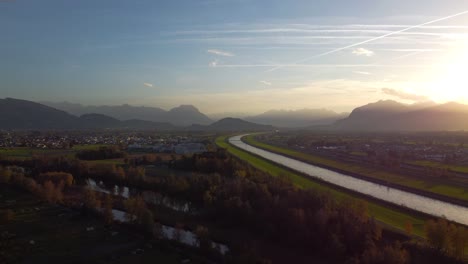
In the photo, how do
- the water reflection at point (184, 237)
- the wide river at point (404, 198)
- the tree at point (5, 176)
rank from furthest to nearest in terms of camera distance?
the tree at point (5, 176) < the wide river at point (404, 198) < the water reflection at point (184, 237)

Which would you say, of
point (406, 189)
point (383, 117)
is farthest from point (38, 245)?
point (383, 117)

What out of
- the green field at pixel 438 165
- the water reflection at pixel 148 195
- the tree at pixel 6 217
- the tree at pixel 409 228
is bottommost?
the water reflection at pixel 148 195

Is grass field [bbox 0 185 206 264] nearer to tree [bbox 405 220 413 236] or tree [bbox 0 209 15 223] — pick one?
tree [bbox 0 209 15 223]

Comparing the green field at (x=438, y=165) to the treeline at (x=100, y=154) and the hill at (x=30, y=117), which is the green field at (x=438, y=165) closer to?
the treeline at (x=100, y=154)

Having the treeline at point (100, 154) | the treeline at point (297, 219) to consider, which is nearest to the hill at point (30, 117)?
the treeline at point (100, 154)

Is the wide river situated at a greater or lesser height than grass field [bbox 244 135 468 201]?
lesser

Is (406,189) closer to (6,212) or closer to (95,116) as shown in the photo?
(6,212)

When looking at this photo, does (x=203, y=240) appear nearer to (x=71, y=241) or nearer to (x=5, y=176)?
(x=71, y=241)

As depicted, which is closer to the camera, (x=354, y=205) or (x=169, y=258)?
(x=169, y=258)

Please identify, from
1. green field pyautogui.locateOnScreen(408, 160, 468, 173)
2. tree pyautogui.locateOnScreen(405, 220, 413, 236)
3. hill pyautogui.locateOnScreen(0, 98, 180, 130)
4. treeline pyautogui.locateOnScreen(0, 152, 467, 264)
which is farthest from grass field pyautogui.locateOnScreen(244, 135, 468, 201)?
hill pyautogui.locateOnScreen(0, 98, 180, 130)

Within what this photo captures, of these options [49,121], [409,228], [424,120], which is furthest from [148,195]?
[49,121]

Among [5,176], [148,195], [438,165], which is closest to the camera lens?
[148,195]
